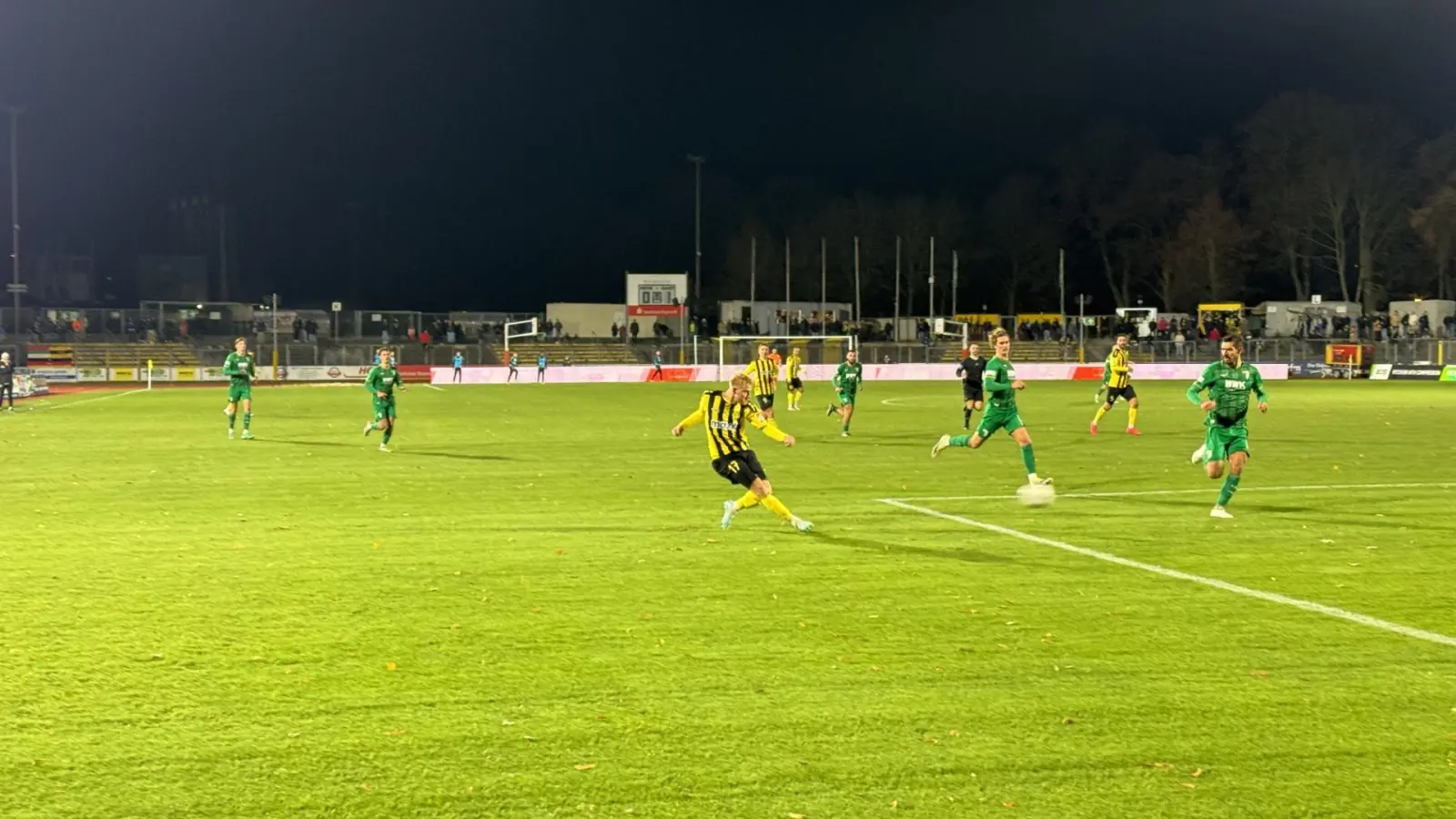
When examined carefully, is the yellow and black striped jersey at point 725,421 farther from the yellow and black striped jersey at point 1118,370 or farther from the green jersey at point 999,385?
the yellow and black striped jersey at point 1118,370

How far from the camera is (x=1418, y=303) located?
7450 centimetres

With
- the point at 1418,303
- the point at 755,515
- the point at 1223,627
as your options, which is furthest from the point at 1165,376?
the point at 1223,627

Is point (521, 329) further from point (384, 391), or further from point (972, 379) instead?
point (972, 379)

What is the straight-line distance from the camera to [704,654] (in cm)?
822

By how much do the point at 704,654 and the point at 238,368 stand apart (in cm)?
2217

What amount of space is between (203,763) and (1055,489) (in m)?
14.1

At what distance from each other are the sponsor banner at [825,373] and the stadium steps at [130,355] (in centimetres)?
1501

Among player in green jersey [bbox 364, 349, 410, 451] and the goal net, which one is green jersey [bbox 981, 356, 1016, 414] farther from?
the goal net

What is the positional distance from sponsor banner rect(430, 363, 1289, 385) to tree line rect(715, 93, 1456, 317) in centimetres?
2244

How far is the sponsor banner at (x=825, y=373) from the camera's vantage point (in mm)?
62219

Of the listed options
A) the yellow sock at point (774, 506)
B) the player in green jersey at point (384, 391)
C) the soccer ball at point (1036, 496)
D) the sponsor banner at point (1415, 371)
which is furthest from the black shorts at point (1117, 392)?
the sponsor banner at point (1415, 371)

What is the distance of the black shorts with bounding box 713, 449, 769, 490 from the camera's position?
13.5m

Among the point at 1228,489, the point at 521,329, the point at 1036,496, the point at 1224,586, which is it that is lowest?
the point at 1224,586

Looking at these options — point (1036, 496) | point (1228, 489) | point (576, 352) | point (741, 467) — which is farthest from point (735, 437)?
point (576, 352)
